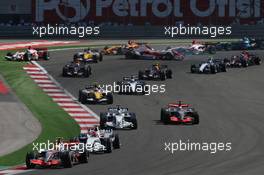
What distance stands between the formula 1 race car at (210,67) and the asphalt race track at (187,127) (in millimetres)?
518

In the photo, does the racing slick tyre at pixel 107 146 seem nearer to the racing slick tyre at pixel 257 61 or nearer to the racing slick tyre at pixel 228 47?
the racing slick tyre at pixel 257 61

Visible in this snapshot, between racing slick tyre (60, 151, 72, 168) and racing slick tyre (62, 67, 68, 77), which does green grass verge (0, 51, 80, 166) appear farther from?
racing slick tyre (62, 67, 68, 77)

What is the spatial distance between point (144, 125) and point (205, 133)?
10.1 feet

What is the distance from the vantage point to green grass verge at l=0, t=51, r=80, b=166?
31.7m

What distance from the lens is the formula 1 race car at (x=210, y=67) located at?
56094 millimetres

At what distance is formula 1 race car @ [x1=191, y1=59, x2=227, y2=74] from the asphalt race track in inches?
20.4

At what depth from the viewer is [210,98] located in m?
46.8

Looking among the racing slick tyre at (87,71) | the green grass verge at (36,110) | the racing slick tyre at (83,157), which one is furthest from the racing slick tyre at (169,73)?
the racing slick tyre at (83,157)

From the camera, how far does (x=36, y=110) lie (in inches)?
1628

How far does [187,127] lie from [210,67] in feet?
62.3

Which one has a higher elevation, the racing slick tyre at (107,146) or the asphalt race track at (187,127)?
Result: the racing slick tyre at (107,146)

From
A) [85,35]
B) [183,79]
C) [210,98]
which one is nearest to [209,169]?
[210,98]

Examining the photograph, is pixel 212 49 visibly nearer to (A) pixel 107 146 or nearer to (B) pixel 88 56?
(B) pixel 88 56

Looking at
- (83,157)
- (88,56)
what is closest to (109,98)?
(83,157)
